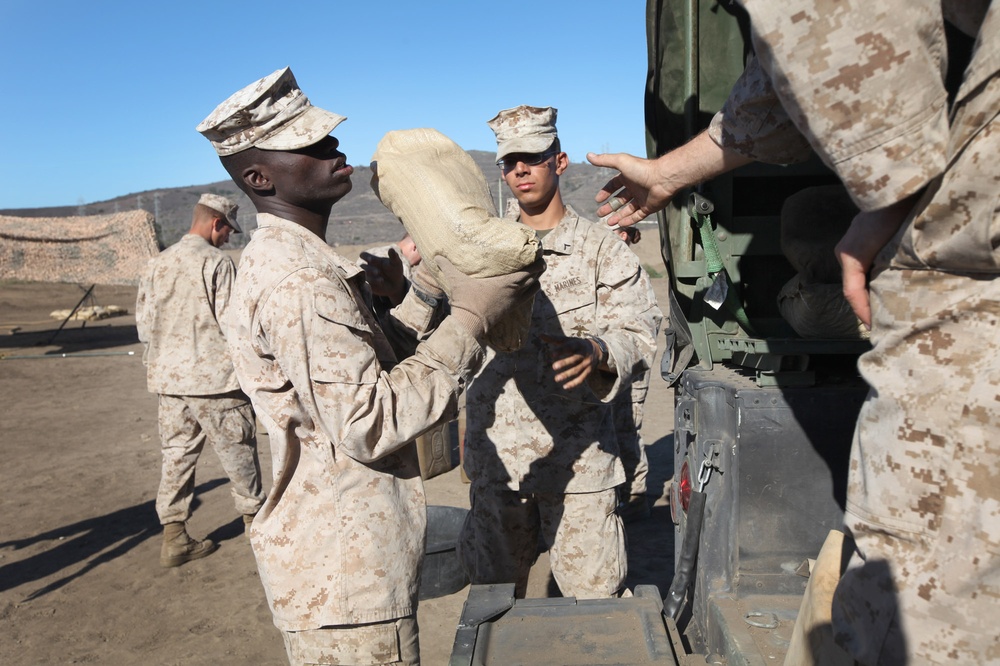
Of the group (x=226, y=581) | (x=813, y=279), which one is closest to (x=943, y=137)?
(x=813, y=279)

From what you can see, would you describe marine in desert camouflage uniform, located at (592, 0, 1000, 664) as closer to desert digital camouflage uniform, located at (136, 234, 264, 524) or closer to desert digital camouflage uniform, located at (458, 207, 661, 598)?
desert digital camouflage uniform, located at (458, 207, 661, 598)

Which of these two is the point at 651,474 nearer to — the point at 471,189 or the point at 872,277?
the point at 471,189

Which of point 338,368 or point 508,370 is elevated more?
point 338,368

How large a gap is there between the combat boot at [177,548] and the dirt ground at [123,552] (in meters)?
0.05

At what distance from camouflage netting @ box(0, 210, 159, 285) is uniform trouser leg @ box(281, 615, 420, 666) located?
15.0 metres

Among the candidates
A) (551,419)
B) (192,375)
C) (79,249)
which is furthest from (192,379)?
(79,249)

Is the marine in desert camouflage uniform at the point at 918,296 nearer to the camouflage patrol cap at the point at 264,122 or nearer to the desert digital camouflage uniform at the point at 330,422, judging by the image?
the desert digital camouflage uniform at the point at 330,422

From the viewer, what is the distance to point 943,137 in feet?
4.27

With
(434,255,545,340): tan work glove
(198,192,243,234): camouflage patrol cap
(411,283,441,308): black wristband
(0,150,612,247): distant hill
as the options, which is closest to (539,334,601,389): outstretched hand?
(411,283,441,308): black wristband

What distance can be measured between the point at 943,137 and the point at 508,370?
216cm

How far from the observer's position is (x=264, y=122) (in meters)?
2.09

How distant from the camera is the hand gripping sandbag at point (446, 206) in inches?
77.5

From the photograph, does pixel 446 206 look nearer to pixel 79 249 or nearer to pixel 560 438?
pixel 560 438

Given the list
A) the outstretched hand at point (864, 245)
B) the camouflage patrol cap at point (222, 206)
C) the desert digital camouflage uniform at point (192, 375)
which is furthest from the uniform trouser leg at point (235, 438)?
the outstretched hand at point (864, 245)
